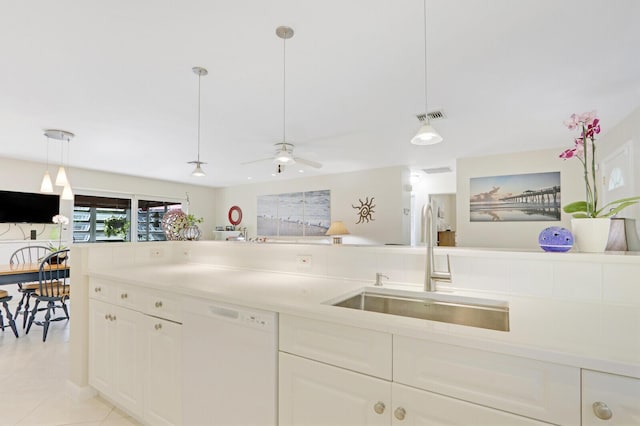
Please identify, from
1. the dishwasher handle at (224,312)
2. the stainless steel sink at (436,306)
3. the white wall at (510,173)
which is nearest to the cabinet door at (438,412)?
the stainless steel sink at (436,306)

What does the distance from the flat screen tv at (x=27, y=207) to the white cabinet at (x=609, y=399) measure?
7055 millimetres

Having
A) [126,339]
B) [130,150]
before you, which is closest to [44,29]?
[126,339]

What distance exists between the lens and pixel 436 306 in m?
1.44

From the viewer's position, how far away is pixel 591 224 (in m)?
1.30

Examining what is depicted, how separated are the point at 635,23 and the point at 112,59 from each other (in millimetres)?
3225

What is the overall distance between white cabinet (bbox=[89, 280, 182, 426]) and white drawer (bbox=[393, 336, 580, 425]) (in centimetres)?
120

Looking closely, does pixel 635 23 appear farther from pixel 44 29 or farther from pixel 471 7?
pixel 44 29

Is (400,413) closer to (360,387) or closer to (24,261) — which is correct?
(360,387)

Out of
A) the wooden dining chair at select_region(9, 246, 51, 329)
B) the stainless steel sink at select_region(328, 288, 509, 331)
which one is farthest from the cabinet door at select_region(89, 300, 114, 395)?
the wooden dining chair at select_region(9, 246, 51, 329)

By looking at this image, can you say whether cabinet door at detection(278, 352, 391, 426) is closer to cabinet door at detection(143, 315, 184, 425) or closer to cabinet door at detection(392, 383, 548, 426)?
cabinet door at detection(392, 383, 548, 426)

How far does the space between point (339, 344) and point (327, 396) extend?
0.20 m

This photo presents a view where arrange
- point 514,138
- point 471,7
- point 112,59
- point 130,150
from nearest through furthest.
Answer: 1. point 471,7
2. point 112,59
3. point 514,138
4. point 130,150

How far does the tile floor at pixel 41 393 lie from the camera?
1.93 meters

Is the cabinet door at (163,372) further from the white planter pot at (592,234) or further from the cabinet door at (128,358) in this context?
the white planter pot at (592,234)
